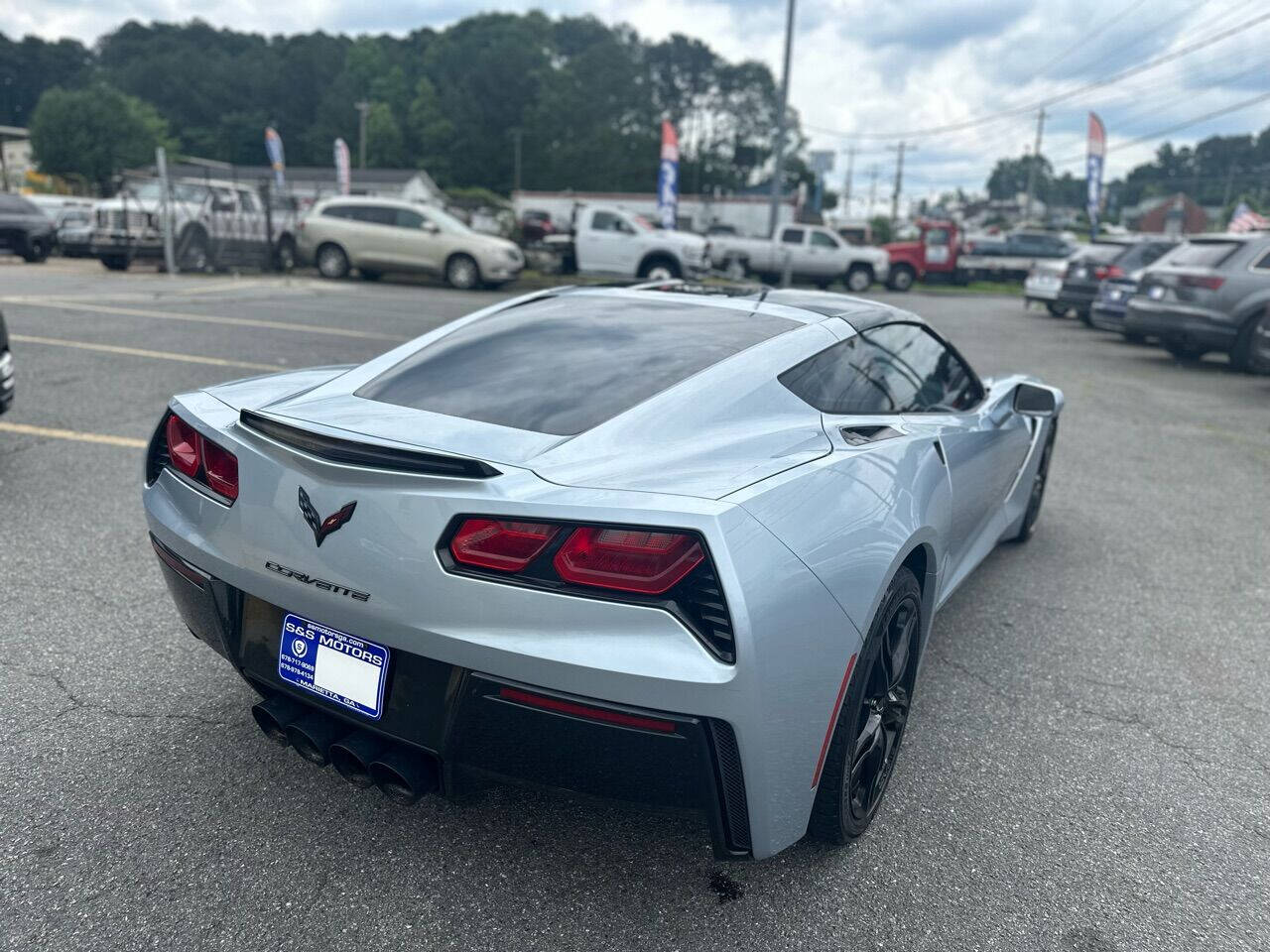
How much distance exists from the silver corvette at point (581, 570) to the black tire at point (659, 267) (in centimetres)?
1702

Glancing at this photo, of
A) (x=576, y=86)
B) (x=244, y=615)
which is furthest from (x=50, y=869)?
(x=576, y=86)

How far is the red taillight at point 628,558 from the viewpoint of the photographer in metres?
1.80

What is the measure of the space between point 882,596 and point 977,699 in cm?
Result: 121

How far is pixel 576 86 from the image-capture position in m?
89.8

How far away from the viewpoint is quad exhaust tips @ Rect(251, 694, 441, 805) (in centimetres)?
200

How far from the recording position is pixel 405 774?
1.98m

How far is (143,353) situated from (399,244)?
420 inches

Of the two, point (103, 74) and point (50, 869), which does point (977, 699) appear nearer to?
point (50, 869)

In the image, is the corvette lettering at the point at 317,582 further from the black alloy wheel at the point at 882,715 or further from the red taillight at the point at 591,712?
the black alloy wheel at the point at 882,715

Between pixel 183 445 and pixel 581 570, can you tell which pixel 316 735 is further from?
pixel 183 445

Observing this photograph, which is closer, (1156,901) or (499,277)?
(1156,901)

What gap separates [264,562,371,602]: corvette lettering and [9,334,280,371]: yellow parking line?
665 cm

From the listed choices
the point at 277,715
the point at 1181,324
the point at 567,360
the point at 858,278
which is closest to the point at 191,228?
the point at 858,278

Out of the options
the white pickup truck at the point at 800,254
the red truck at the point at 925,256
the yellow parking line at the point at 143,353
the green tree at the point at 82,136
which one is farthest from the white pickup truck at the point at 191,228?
the green tree at the point at 82,136
